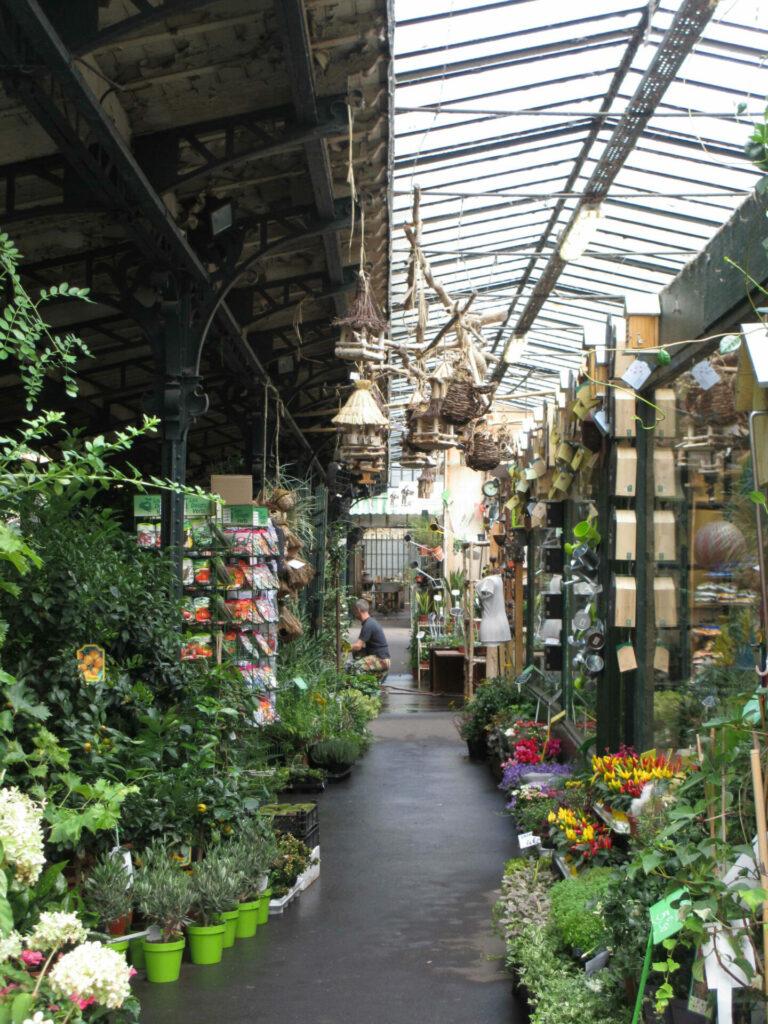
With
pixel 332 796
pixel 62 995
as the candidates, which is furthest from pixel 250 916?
pixel 332 796

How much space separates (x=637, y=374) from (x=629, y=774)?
5.11 feet

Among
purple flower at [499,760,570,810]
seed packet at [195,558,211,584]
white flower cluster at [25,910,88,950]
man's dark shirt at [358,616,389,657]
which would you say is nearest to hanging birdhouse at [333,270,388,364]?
seed packet at [195,558,211,584]

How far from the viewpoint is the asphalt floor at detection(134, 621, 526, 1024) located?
3.82 m

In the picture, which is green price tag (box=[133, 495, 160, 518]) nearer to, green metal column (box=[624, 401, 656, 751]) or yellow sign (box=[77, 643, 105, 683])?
yellow sign (box=[77, 643, 105, 683])

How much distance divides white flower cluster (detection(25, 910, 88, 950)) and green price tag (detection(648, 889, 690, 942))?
1278 millimetres

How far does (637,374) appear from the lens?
13.6 feet

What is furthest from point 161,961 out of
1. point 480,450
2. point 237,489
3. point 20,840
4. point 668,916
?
point 480,450

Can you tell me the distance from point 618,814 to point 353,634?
74.0 ft

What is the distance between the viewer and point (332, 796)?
793 cm

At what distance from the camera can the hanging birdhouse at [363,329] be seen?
5875 mm

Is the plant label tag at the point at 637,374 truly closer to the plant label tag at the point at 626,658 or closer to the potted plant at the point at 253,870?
the plant label tag at the point at 626,658

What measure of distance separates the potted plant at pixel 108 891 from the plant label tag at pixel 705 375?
269 cm

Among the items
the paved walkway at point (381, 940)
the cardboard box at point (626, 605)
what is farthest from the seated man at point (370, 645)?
the cardboard box at point (626, 605)

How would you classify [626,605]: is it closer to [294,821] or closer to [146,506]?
[294,821]
